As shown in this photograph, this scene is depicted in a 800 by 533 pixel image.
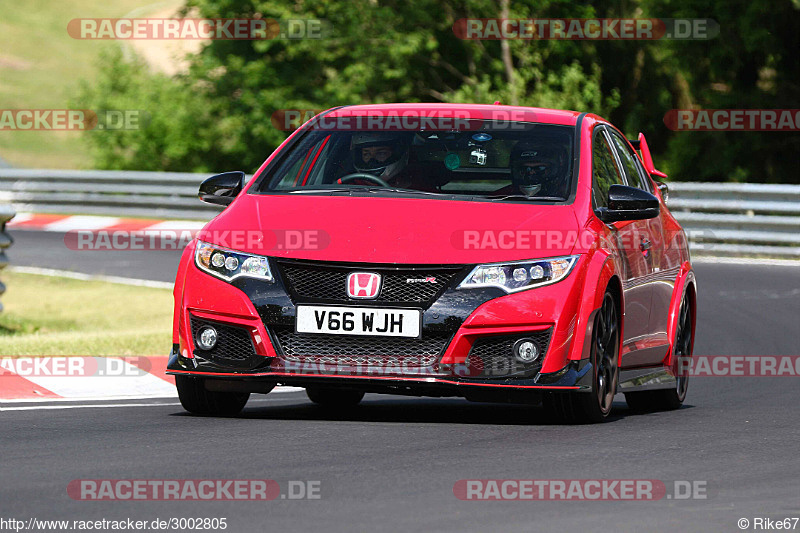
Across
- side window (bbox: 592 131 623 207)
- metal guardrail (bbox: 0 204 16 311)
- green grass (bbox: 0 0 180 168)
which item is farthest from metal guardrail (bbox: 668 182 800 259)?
green grass (bbox: 0 0 180 168)

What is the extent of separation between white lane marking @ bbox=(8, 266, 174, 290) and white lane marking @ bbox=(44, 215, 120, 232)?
4324 mm

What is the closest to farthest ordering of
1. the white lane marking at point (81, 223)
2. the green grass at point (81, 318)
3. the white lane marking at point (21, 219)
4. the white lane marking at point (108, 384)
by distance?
the white lane marking at point (108, 384), the green grass at point (81, 318), the white lane marking at point (81, 223), the white lane marking at point (21, 219)

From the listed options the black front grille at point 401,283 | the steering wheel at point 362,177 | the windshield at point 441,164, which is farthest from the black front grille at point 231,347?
the steering wheel at point 362,177

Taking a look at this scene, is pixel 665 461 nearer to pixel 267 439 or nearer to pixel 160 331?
pixel 267 439

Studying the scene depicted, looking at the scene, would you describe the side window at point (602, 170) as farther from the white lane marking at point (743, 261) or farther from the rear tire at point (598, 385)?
the white lane marking at point (743, 261)

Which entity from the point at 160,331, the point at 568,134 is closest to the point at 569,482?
the point at 568,134

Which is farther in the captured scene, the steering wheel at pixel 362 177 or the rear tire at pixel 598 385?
the steering wheel at pixel 362 177

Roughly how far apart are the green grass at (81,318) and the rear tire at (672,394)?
4.21 metres

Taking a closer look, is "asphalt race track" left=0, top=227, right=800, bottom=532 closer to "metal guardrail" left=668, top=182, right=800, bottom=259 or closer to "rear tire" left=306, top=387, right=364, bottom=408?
"rear tire" left=306, top=387, right=364, bottom=408

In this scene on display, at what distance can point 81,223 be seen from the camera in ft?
87.6

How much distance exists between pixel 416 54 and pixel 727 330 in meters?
20.3

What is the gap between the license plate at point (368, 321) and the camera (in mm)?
7586

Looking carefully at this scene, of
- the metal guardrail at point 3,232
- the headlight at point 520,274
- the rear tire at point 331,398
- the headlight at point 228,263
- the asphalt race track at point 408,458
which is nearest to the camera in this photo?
the asphalt race track at point 408,458

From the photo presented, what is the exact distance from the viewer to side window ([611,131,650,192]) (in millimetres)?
9773
